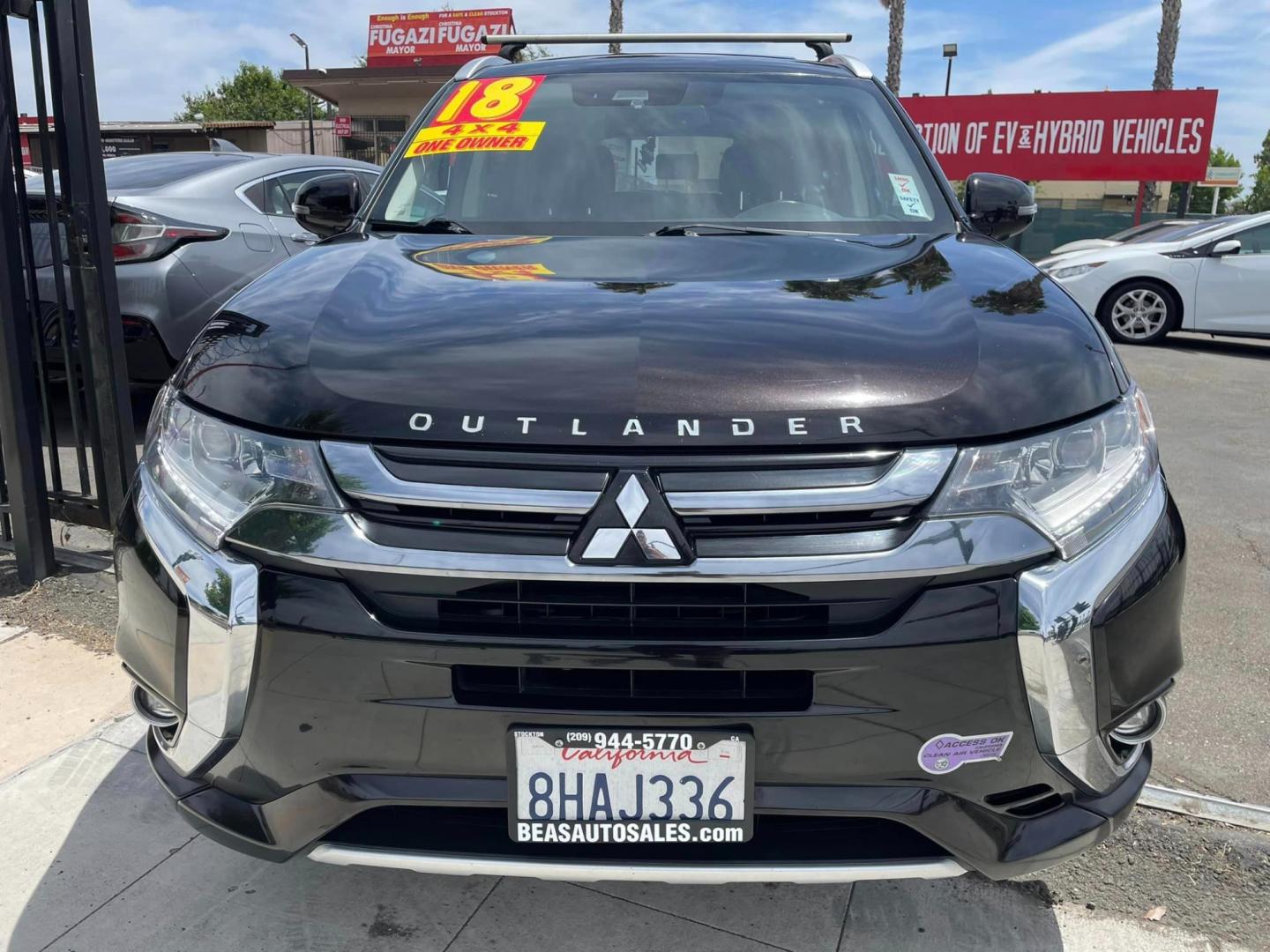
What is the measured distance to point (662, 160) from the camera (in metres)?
2.86

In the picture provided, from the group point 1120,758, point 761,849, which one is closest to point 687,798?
point 761,849

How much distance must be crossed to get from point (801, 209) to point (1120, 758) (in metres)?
1.61

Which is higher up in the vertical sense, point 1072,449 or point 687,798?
point 1072,449

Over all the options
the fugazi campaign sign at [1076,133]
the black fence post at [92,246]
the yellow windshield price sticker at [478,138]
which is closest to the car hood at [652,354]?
the yellow windshield price sticker at [478,138]

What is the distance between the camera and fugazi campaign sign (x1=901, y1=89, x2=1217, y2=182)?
2002 cm

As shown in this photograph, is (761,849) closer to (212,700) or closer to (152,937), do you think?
(212,700)

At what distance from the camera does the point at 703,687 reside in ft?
5.09

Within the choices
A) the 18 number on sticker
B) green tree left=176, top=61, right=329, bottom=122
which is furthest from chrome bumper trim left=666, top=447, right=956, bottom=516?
green tree left=176, top=61, right=329, bottom=122

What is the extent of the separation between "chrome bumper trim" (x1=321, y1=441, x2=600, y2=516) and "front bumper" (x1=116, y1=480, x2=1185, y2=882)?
145 millimetres

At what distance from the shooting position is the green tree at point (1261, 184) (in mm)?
69688

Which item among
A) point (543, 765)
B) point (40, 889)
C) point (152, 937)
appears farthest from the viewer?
point (40, 889)

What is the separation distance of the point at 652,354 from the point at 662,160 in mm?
1372

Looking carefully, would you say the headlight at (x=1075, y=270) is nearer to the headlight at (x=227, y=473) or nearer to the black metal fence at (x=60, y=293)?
the black metal fence at (x=60, y=293)

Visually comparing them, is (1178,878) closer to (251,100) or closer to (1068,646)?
(1068,646)
